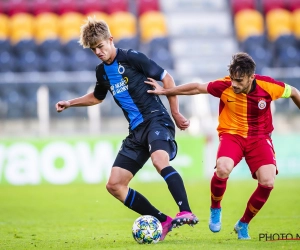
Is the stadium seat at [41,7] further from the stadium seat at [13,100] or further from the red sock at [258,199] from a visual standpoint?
the red sock at [258,199]

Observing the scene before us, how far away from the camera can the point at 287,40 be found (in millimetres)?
20016

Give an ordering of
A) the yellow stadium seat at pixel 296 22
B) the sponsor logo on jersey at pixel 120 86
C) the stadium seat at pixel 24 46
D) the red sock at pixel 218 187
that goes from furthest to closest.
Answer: the yellow stadium seat at pixel 296 22 < the stadium seat at pixel 24 46 < the sponsor logo on jersey at pixel 120 86 < the red sock at pixel 218 187

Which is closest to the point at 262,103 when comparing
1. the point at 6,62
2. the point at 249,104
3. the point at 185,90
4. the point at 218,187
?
the point at 249,104

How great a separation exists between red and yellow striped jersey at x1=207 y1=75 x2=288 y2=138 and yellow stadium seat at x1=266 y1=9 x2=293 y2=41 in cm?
1424

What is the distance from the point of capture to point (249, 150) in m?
7.07

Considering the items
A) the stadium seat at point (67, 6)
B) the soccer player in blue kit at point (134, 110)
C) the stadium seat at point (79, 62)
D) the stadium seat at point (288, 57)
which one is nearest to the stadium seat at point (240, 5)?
the stadium seat at point (288, 57)

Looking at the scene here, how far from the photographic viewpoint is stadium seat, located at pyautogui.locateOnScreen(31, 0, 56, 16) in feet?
70.7

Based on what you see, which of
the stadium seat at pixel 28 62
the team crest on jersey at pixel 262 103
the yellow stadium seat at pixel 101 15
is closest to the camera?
the team crest on jersey at pixel 262 103

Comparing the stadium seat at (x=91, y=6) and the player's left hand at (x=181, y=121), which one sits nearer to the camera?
the player's left hand at (x=181, y=121)

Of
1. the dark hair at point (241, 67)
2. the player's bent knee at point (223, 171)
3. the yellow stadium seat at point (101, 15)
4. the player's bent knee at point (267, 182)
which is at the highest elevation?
the yellow stadium seat at point (101, 15)

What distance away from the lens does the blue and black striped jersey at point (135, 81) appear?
726 cm

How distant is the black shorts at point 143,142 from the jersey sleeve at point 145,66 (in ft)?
1.45

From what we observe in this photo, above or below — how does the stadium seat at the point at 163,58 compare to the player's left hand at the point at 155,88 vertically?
above

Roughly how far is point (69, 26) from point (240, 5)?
566 cm
